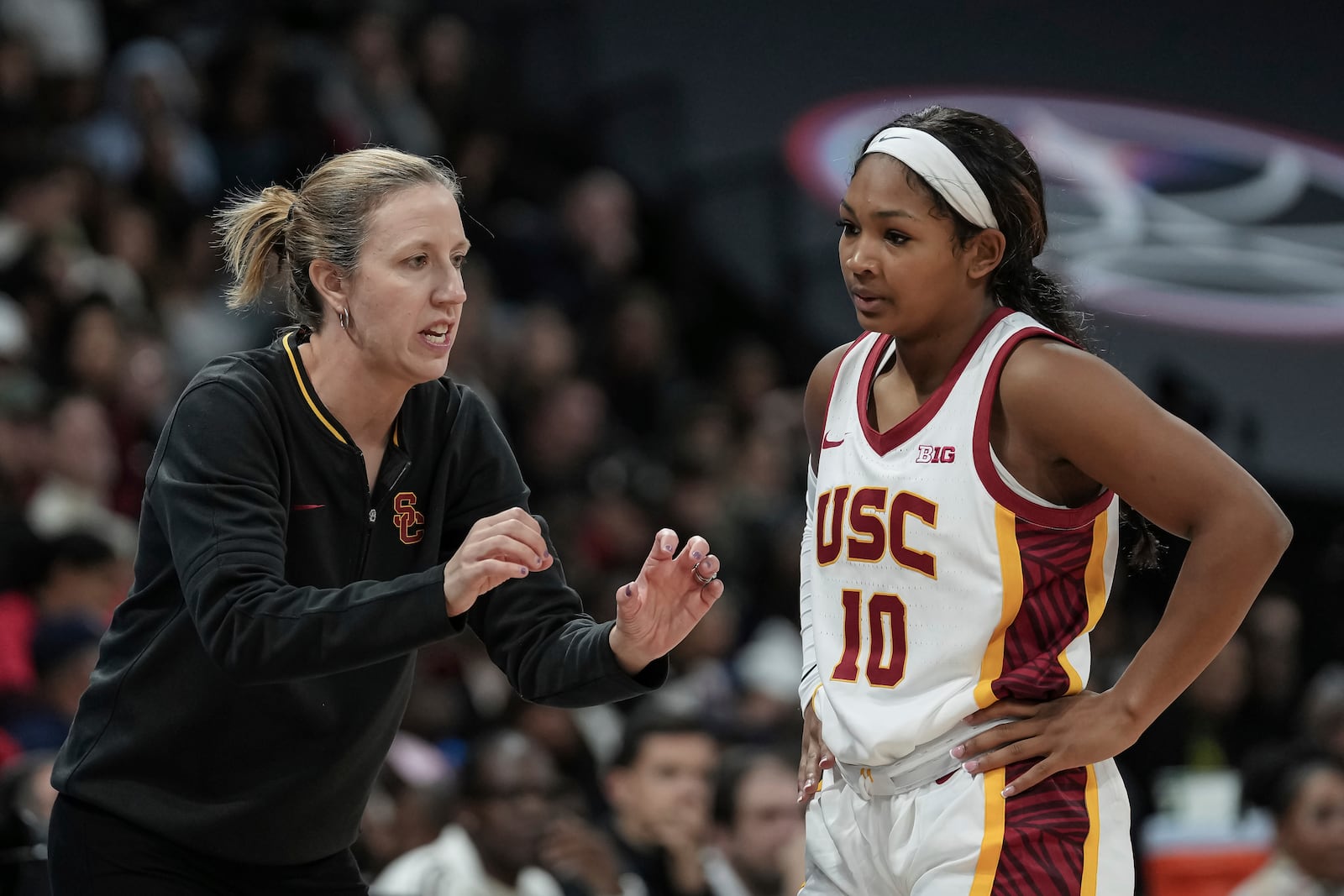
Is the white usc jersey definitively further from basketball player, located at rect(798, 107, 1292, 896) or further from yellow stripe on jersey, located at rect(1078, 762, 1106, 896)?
yellow stripe on jersey, located at rect(1078, 762, 1106, 896)

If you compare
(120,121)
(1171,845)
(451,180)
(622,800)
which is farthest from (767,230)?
(451,180)

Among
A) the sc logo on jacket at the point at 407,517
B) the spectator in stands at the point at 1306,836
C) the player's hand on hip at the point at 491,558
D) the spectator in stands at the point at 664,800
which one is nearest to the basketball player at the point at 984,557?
the player's hand on hip at the point at 491,558

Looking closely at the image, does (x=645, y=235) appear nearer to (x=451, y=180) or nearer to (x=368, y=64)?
(x=368, y=64)

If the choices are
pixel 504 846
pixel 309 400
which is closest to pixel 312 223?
pixel 309 400

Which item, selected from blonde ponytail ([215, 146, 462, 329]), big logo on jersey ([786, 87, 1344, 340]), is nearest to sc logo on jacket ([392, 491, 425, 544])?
blonde ponytail ([215, 146, 462, 329])

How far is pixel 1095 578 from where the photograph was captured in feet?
8.75

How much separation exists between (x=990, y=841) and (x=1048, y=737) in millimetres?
176

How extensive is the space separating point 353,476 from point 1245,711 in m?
6.37

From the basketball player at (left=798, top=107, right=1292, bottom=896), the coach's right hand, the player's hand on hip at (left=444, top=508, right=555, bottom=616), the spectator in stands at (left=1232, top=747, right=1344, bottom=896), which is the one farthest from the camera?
the spectator in stands at (left=1232, top=747, right=1344, bottom=896)

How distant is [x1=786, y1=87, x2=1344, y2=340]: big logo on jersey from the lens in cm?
1055

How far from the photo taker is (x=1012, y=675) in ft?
8.56

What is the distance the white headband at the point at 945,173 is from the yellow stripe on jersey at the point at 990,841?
0.86m

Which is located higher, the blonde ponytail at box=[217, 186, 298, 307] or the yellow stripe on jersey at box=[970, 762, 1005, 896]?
the blonde ponytail at box=[217, 186, 298, 307]

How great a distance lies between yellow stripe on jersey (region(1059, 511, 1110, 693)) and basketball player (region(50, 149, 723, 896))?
0.57 meters
